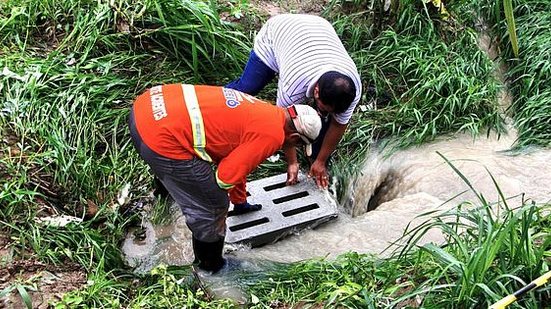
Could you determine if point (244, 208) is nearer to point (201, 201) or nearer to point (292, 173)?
point (292, 173)

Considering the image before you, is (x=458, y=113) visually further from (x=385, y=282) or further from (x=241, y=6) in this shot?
(x=385, y=282)

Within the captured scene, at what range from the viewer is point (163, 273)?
9.50 ft

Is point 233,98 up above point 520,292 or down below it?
below

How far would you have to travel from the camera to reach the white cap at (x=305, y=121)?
2834mm

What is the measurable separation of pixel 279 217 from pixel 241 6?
1.91m

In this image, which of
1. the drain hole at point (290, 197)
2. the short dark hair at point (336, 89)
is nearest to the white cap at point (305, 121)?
the short dark hair at point (336, 89)

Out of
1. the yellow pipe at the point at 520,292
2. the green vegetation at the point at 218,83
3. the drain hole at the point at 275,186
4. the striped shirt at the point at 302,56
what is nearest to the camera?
the yellow pipe at the point at 520,292

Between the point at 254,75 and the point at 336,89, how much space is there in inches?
34.1

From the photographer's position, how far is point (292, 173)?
148 inches

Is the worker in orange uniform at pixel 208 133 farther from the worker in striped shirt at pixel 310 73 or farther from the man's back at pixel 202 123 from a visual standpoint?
the worker in striped shirt at pixel 310 73

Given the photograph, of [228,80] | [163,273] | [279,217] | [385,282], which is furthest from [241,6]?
[385,282]

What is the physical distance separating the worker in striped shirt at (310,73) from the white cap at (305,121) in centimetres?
23

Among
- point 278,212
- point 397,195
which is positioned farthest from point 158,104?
point 397,195

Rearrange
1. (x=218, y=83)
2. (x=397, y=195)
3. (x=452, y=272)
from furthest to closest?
(x=218, y=83) → (x=397, y=195) → (x=452, y=272)
